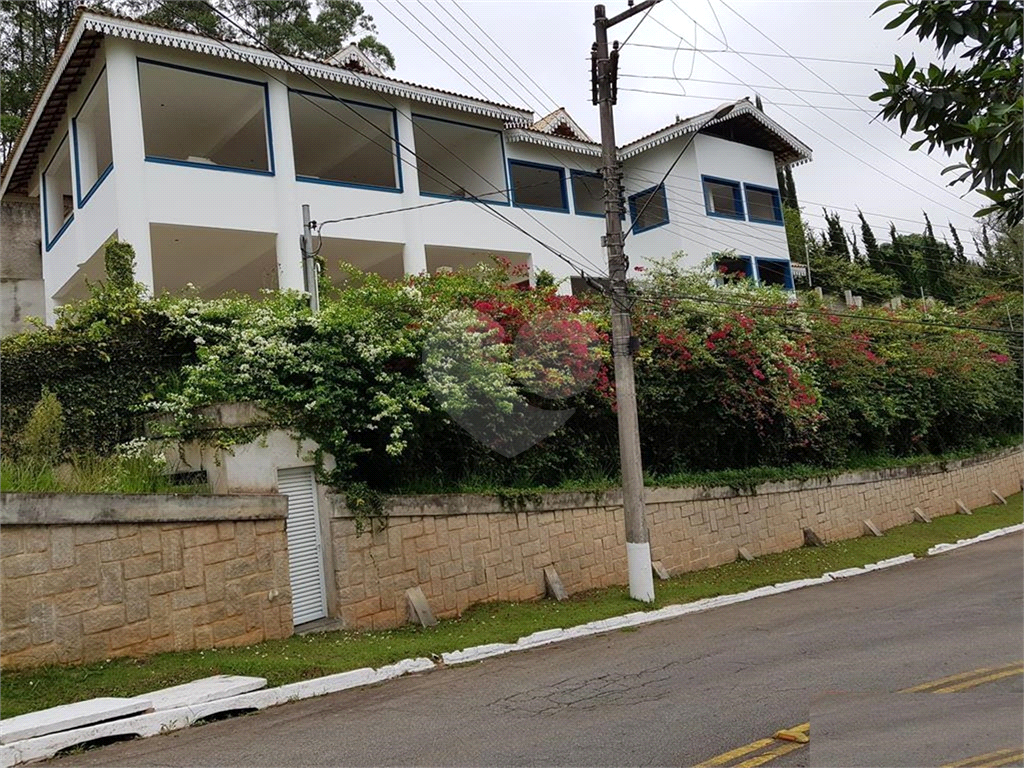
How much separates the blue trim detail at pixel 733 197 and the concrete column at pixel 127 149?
14902 mm

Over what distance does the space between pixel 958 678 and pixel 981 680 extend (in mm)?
Answer: 177

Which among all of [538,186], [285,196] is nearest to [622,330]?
[285,196]

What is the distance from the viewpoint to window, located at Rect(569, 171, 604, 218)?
75.2 ft

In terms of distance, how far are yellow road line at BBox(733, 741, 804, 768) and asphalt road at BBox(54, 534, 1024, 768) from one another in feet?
0.18

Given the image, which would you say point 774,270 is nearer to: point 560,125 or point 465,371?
Result: point 560,125

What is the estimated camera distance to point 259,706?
7.47 meters

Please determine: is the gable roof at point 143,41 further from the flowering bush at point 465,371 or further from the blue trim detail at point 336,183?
the flowering bush at point 465,371

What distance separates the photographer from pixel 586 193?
24.2 meters

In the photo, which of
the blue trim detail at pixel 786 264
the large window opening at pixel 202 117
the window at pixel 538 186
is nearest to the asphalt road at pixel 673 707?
the large window opening at pixel 202 117

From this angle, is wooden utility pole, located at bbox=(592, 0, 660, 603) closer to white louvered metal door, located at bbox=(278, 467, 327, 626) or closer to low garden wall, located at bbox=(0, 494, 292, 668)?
white louvered metal door, located at bbox=(278, 467, 327, 626)

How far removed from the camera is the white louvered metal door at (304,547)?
10172mm

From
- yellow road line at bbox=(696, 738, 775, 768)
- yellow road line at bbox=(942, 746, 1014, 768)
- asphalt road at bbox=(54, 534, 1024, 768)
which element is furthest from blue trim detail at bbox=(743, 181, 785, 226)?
yellow road line at bbox=(942, 746, 1014, 768)

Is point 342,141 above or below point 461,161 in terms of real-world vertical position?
above

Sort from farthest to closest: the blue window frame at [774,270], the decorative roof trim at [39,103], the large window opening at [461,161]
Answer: the blue window frame at [774,270] → the large window opening at [461,161] → the decorative roof trim at [39,103]
